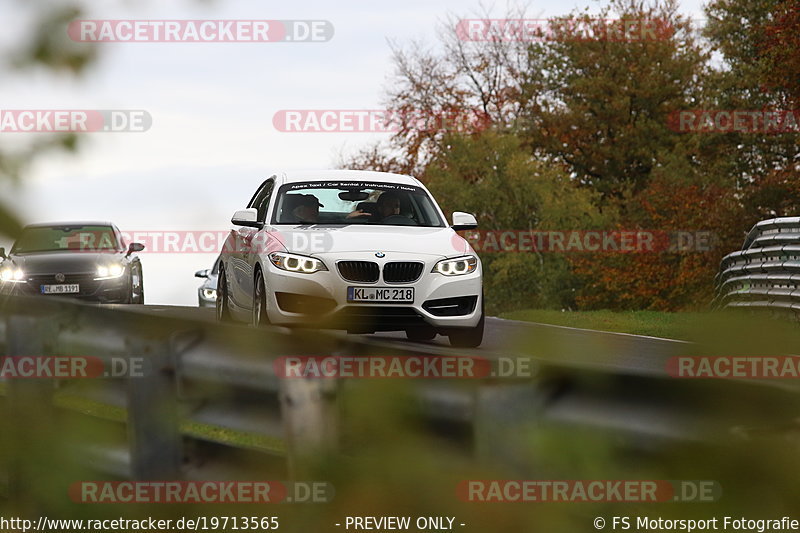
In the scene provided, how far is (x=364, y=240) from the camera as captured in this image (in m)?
11.4

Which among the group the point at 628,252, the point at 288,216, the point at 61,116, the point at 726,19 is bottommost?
the point at 628,252

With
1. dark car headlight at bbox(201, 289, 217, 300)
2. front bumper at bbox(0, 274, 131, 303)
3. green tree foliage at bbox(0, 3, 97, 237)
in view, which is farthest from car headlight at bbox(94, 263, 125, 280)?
green tree foliage at bbox(0, 3, 97, 237)

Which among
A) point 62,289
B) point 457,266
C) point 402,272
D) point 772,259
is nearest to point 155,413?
point 402,272

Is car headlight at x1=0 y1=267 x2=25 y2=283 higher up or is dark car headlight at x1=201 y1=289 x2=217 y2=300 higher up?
car headlight at x1=0 y1=267 x2=25 y2=283

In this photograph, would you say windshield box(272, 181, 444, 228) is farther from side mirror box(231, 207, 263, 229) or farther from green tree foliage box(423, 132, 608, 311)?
green tree foliage box(423, 132, 608, 311)

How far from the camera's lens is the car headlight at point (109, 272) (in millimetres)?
21406

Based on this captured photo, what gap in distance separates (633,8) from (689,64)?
17.0 feet

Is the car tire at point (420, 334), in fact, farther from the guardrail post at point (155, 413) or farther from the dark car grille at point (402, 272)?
the guardrail post at point (155, 413)

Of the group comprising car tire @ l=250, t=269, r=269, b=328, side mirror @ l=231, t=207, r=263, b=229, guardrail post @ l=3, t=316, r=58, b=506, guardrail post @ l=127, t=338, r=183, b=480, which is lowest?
car tire @ l=250, t=269, r=269, b=328

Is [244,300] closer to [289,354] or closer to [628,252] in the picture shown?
[289,354]

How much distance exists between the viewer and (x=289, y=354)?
218 centimetres

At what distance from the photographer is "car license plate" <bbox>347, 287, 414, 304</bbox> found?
433 inches

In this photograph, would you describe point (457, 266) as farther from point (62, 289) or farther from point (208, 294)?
point (208, 294)

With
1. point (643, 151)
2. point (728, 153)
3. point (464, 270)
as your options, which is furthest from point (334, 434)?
point (643, 151)
